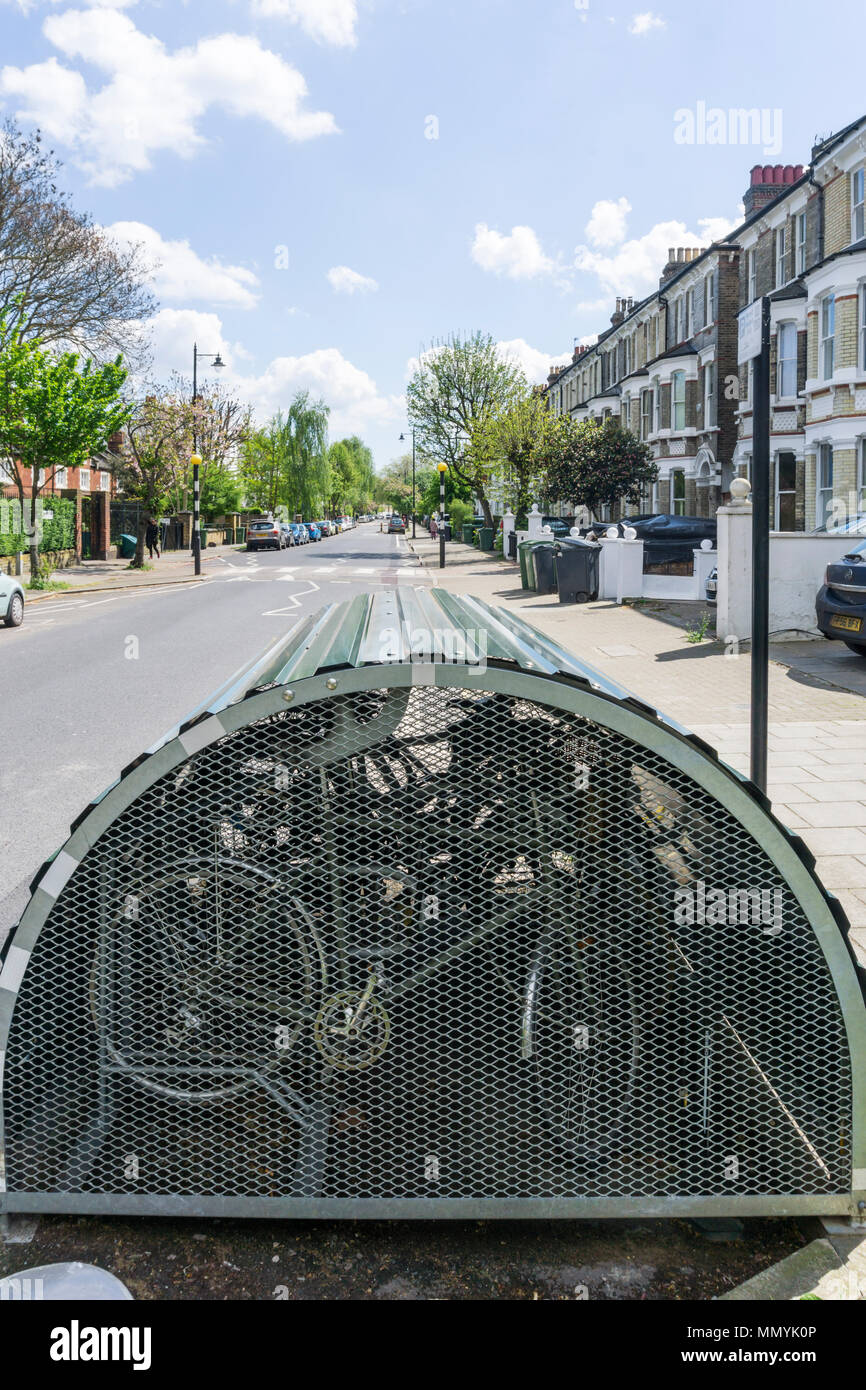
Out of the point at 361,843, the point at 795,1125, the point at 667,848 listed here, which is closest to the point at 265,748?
the point at 361,843

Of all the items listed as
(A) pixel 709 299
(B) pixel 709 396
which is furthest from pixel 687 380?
(A) pixel 709 299

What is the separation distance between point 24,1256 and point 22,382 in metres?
26.7

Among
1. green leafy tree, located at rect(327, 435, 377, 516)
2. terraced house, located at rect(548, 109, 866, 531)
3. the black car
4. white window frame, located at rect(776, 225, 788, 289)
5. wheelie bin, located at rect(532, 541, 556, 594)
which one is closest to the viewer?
the black car

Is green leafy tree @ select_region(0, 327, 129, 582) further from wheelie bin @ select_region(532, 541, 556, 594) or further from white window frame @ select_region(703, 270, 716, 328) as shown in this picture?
white window frame @ select_region(703, 270, 716, 328)

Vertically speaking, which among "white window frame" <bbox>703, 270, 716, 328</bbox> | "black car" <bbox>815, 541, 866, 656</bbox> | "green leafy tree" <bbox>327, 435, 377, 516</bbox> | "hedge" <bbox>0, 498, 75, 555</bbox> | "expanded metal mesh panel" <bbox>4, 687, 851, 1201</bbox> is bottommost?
"expanded metal mesh panel" <bbox>4, 687, 851, 1201</bbox>

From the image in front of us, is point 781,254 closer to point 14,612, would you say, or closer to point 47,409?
point 47,409

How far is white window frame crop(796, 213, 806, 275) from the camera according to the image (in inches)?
1196

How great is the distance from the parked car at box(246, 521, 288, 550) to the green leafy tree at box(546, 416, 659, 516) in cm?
2346

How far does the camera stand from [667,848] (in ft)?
9.34

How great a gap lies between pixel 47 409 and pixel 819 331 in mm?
19359

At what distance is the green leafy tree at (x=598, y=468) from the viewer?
116 ft

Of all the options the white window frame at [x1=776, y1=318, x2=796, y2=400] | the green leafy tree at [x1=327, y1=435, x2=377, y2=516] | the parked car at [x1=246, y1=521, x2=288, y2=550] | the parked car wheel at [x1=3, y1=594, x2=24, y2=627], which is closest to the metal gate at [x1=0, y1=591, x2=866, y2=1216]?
the parked car wheel at [x1=3, y1=594, x2=24, y2=627]

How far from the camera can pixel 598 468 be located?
116 feet
